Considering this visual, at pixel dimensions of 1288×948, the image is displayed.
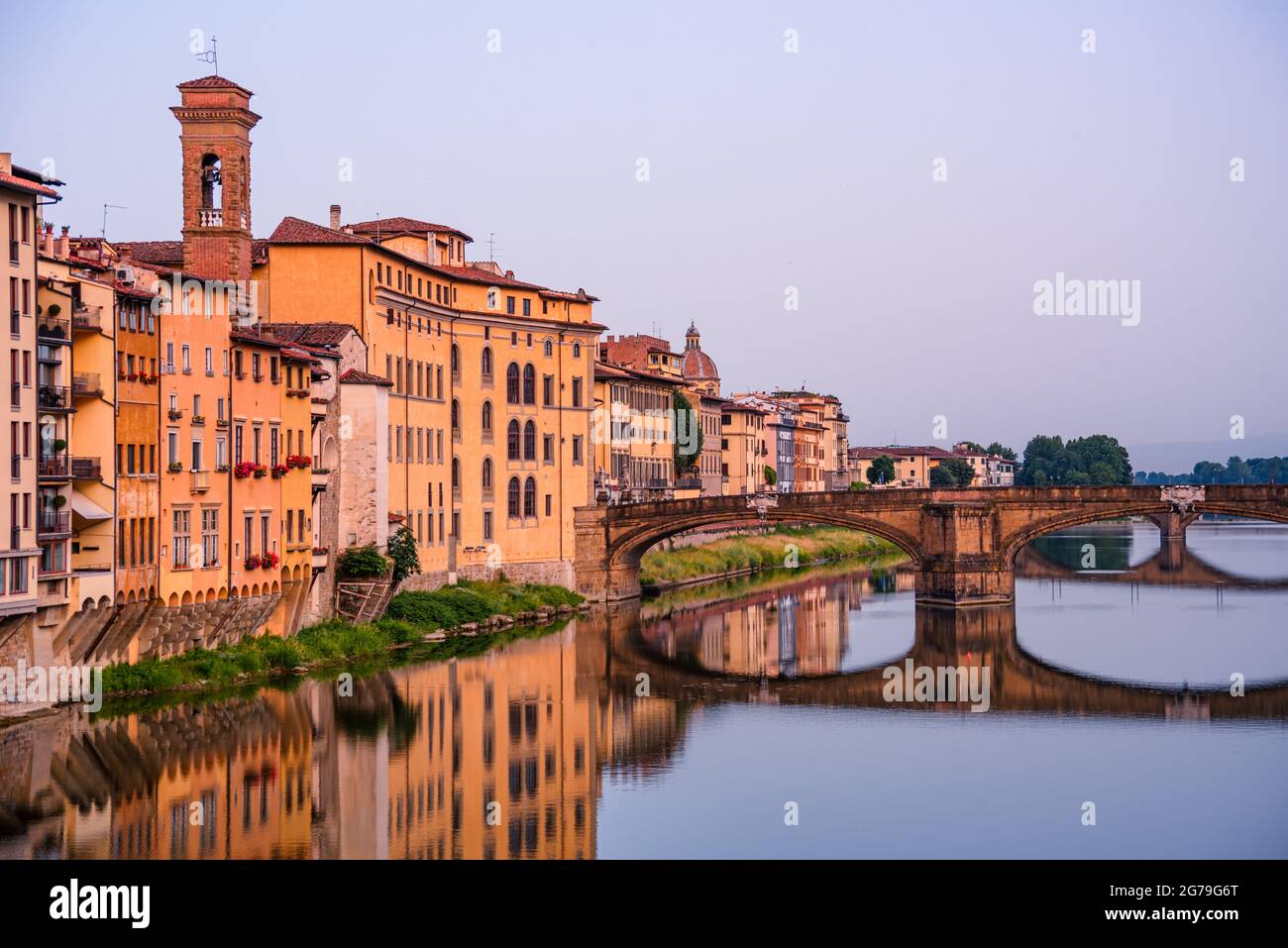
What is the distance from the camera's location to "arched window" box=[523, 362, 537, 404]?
216ft

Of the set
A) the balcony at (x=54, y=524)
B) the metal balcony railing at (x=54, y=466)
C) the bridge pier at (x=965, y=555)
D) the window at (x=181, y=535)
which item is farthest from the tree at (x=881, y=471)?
the metal balcony railing at (x=54, y=466)

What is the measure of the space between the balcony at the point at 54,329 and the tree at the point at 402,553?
57.2ft

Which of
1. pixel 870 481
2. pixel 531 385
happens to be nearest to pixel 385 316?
pixel 531 385

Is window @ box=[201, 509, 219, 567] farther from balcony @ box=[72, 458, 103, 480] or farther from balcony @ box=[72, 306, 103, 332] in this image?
balcony @ box=[72, 306, 103, 332]

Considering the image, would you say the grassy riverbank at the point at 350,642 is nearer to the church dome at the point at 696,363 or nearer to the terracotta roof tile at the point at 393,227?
the terracotta roof tile at the point at 393,227

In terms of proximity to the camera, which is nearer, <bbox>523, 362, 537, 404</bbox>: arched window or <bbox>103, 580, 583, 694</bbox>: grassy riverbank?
<bbox>103, 580, 583, 694</bbox>: grassy riverbank

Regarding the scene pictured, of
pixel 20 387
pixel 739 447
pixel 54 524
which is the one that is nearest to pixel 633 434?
pixel 739 447

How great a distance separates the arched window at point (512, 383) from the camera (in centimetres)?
6475

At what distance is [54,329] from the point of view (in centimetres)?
3531

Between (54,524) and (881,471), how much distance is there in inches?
5649

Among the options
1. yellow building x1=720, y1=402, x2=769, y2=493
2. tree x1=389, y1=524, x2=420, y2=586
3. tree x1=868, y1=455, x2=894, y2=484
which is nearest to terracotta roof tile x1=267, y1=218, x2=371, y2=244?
tree x1=389, y1=524, x2=420, y2=586

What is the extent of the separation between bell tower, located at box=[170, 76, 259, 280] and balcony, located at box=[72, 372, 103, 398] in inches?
418

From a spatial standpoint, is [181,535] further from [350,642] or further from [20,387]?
[350,642]

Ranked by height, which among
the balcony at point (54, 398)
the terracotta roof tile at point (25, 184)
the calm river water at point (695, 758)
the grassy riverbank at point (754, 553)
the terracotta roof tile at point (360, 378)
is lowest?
the calm river water at point (695, 758)
